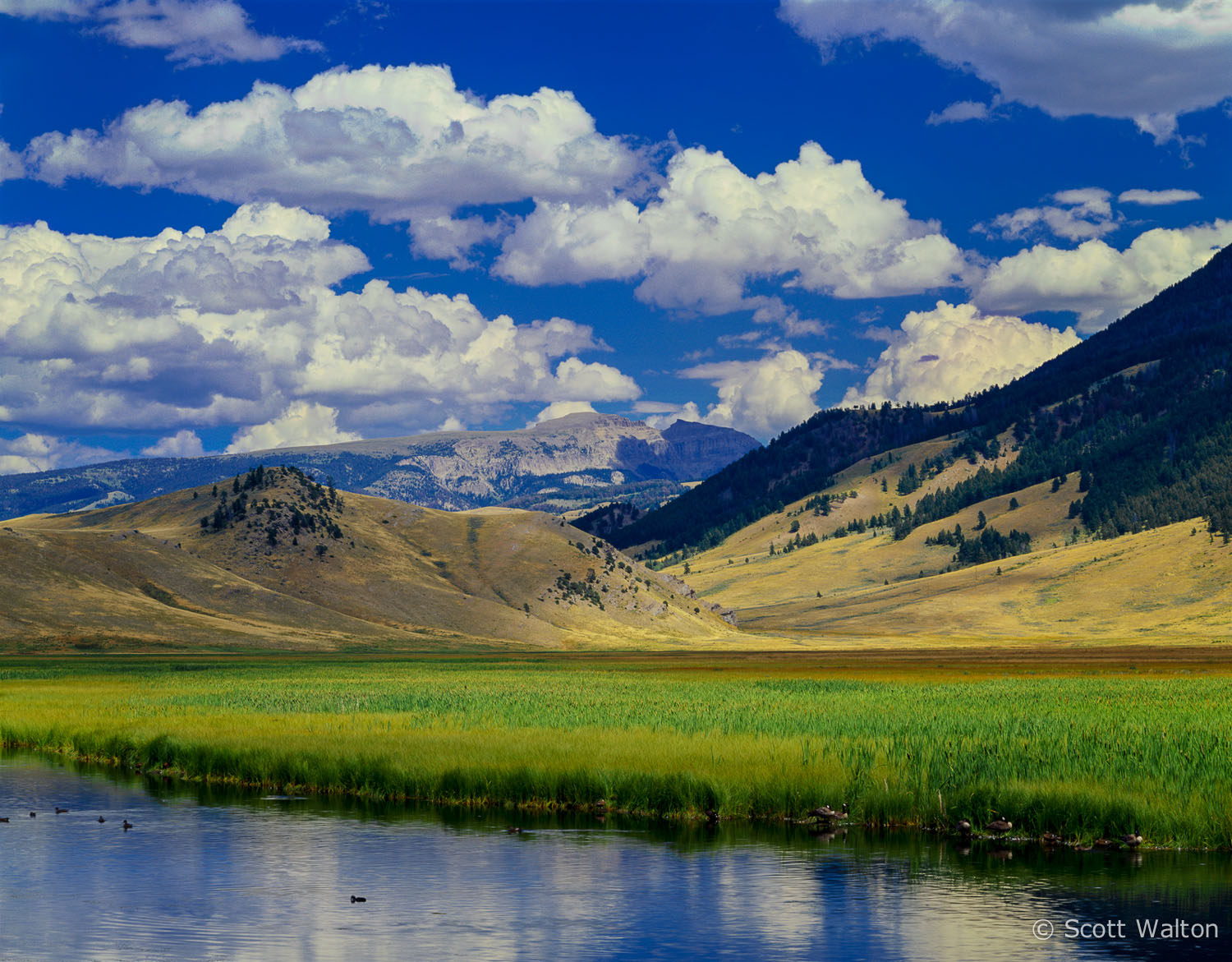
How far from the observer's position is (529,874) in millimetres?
32969

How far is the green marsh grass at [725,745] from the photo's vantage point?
38.4m

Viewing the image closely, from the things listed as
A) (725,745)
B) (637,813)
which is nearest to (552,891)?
(637,813)

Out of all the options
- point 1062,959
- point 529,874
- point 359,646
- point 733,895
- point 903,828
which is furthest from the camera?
point 359,646

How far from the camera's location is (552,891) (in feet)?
102

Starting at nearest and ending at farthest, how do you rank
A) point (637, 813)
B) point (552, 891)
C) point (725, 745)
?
1. point (552, 891)
2. point (637, 813)
3. point (725, 745)

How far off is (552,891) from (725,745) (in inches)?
697

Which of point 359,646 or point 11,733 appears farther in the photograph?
point 359,646

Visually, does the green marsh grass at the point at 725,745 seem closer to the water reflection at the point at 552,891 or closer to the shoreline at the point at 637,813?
the shoreline at the point at 637,813

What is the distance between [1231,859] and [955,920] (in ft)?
33.1

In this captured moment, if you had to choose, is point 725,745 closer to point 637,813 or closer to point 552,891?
point 637,813

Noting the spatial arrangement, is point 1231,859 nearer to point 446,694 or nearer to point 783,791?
point 783,791

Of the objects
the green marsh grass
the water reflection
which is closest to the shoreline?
the green marsh grass

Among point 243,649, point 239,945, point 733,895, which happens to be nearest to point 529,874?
point 733,895

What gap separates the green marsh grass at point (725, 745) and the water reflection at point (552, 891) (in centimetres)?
155
